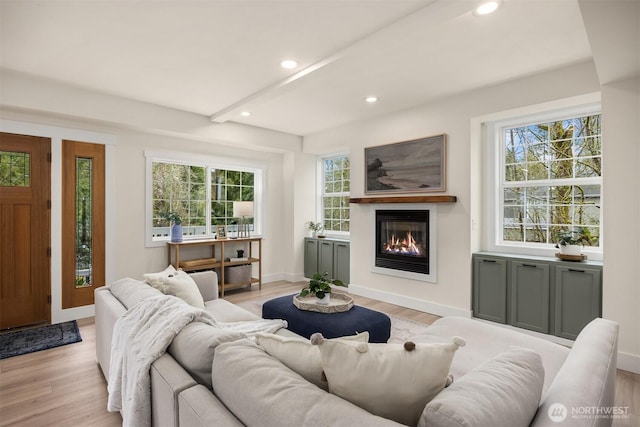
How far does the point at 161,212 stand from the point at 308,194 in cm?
248

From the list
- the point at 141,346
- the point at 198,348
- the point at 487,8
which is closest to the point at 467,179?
the point at 487,8

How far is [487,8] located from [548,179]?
217cm

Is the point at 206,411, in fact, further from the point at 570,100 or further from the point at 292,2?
the point at 570,100

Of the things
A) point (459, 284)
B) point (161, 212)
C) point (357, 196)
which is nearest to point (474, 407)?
point (459, 284)

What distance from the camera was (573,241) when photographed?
311 cm

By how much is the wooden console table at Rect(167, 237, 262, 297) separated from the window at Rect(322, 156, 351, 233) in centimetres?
137

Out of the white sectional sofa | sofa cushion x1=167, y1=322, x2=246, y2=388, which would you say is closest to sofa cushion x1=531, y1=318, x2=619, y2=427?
the white sectional sofa

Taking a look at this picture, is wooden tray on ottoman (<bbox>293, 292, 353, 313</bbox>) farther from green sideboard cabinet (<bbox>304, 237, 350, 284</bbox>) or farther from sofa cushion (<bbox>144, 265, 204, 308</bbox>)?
green sideboard cabinet (<bbox>304, 237, 350, 284</bbox>)

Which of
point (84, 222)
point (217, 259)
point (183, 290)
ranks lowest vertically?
point (217, 259)

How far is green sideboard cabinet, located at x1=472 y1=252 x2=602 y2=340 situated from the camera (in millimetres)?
2933

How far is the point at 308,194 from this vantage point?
600 cm

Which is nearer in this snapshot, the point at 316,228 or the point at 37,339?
the point at 37,339

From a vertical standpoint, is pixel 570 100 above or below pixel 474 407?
above

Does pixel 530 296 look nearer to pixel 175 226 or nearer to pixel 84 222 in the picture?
pixel 175 226
